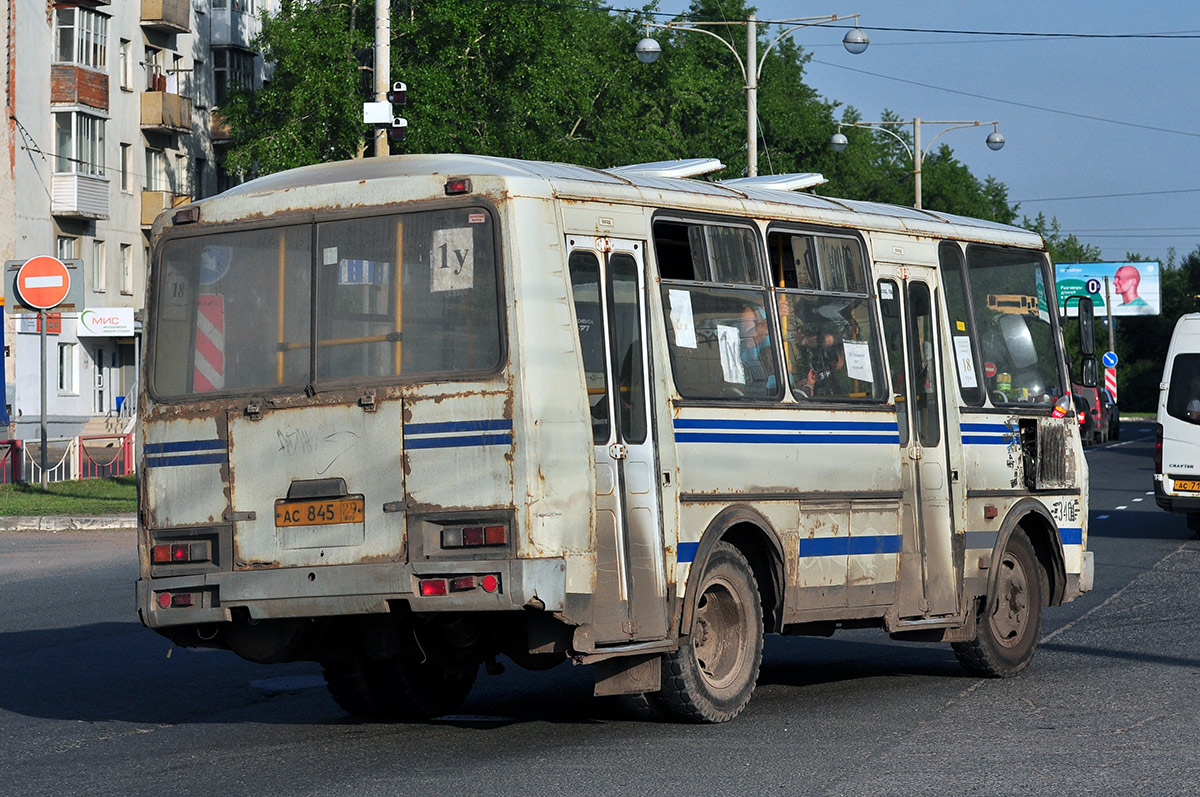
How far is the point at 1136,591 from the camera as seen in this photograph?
16656mm

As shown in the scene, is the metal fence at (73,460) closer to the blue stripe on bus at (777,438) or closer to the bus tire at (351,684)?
the bus tire at (351,684)

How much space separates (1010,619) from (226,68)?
58.1 metres

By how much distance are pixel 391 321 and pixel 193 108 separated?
189 feet

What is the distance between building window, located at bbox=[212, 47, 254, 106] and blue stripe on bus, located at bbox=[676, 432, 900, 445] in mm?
57982

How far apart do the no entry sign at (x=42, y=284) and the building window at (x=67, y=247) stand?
2856cm

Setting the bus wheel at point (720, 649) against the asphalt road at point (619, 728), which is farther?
the bus wheel at point (720, 649)

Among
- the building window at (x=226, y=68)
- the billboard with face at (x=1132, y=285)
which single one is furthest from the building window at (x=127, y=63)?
the billboard with face at (x=1132, y=285)

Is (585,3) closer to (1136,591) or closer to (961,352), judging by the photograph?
(1136,591)

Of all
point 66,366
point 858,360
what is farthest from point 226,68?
point 858,360

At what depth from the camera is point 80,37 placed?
186 ft

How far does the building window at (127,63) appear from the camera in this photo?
60094 mm

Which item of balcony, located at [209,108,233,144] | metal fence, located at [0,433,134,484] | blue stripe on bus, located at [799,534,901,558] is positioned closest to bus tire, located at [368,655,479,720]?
blue stripe on bus, located at [799,534,901,558]

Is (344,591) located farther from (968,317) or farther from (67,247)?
(67,247)

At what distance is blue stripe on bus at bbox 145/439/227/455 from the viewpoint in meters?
8.94
